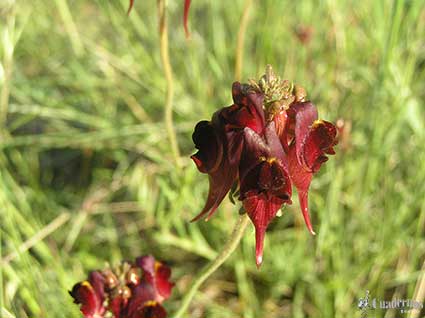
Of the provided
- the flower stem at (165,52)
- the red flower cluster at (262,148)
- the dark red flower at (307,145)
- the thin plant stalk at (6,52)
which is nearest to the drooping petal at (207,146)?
the red flower cluster at (262,148)

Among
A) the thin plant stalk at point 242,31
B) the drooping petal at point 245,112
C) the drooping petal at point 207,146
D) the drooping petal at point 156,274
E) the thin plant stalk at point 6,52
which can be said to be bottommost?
the drooping petal at point 156,274

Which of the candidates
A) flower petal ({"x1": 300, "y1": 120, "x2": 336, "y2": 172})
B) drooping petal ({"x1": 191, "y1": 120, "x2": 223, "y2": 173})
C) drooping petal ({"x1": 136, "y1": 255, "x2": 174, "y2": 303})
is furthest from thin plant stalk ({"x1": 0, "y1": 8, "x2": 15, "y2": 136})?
flower petal ({"x1": 300, "y1": 120, "x2": 336, "y2": 172})

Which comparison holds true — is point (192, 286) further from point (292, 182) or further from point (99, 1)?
point (99, 1)

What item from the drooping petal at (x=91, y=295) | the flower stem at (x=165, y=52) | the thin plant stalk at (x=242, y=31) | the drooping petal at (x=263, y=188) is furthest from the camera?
the thin plant stalk at (x=242, y=31)

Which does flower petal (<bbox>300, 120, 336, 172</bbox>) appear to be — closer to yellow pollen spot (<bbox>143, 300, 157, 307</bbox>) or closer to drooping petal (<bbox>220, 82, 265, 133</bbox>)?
drooping petal (<bbox>220, 82, 265, 133</bbox>)

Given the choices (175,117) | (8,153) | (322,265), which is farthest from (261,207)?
(8,153)

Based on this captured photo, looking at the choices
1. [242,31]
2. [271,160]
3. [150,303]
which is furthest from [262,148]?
[242,31]

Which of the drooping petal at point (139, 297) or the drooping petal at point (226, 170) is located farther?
the drooping petal at point (139, 297)

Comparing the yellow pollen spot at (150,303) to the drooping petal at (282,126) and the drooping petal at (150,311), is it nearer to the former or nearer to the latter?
the drooping petal at (150,311)
